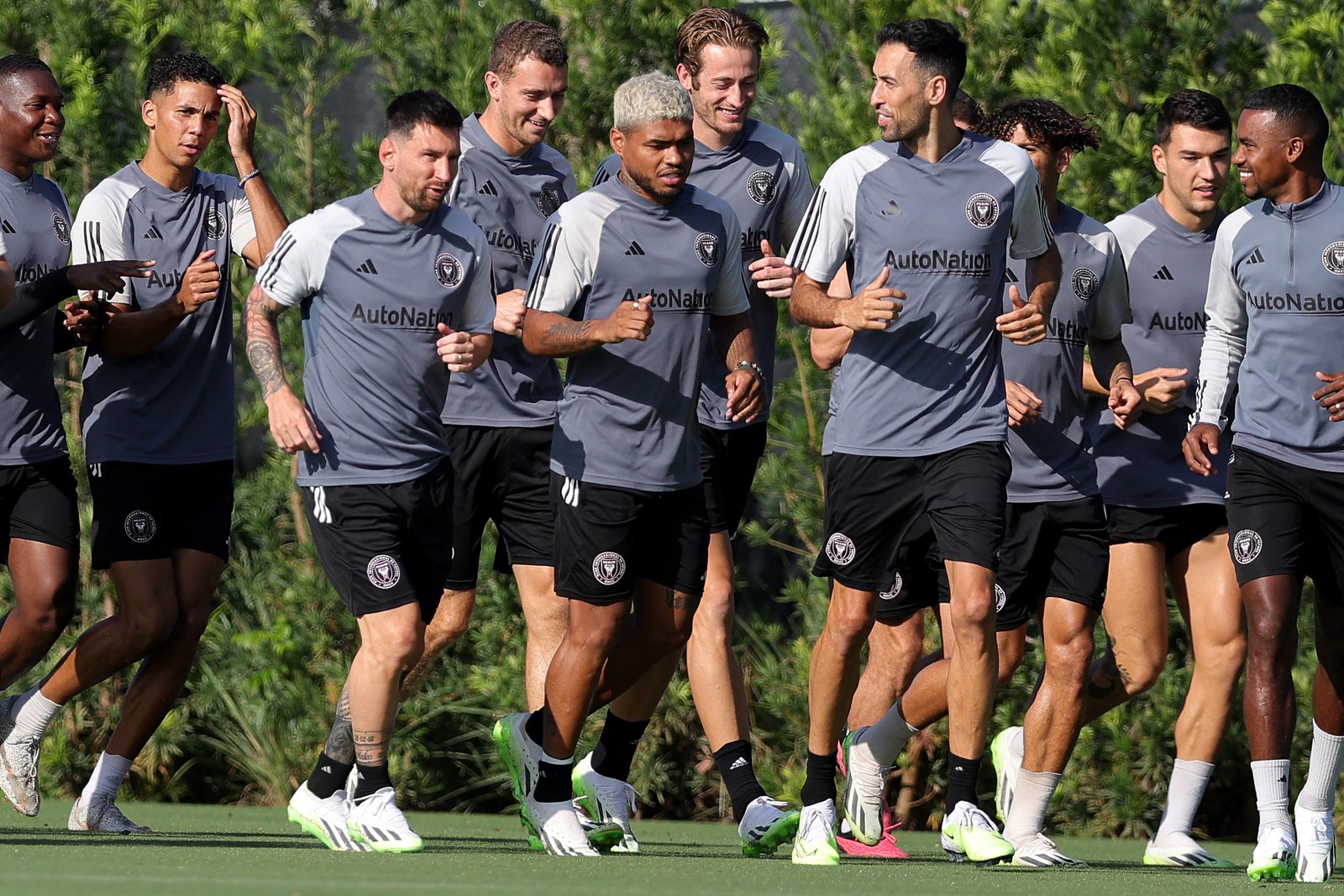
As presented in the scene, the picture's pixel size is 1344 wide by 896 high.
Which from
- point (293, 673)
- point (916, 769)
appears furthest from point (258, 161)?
point (916, 769)

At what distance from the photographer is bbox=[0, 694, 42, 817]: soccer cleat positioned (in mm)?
7551

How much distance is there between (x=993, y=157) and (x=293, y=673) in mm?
4633

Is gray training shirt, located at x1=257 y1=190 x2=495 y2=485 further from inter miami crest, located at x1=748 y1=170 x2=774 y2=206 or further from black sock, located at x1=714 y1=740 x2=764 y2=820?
black sock, located at x1=714 y1=740 x2=764 y2=820

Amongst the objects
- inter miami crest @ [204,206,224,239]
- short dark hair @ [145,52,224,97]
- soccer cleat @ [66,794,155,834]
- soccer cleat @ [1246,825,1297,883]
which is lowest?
soccer cleat @ [66,794,155,834]

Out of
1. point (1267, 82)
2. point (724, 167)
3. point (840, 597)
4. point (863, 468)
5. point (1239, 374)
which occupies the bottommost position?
point (840, 597)

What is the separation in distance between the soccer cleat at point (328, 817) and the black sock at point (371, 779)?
0.15 m

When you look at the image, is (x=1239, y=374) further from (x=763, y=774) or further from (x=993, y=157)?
(x=763, y=774)

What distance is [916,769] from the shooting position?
9.12m

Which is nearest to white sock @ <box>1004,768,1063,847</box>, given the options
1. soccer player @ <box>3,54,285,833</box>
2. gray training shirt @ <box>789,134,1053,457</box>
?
gray training shirt @ <box>789,134,1053,457</box>

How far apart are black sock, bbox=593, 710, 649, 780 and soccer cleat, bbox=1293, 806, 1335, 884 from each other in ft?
7.61

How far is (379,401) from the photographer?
671 cm

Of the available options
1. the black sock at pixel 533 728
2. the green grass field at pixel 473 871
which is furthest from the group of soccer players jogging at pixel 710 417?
the green grass field at pixel 473 871

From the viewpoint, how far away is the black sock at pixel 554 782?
22.2 feet

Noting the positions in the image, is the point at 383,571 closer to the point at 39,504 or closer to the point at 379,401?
the point at 379,401
